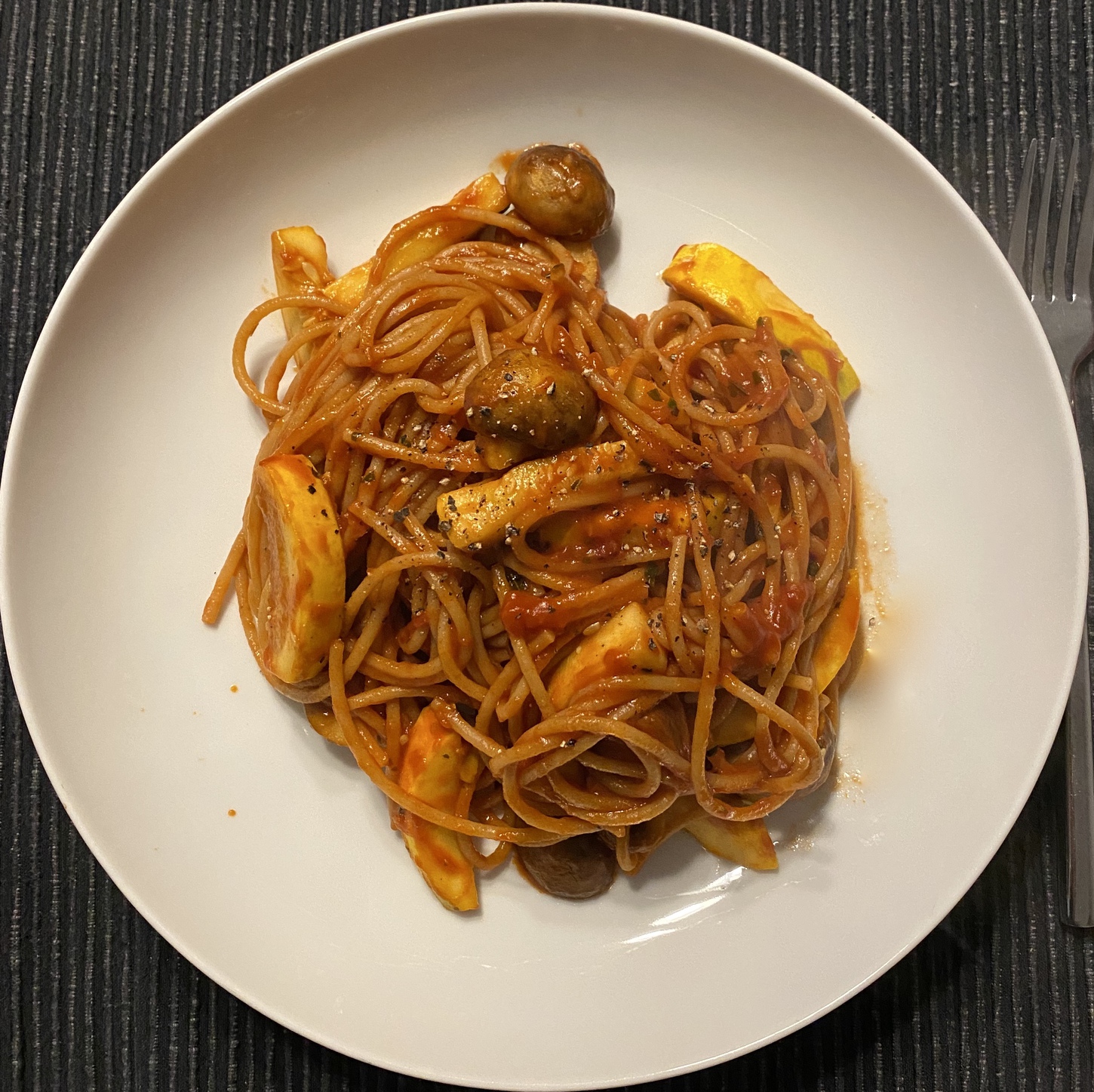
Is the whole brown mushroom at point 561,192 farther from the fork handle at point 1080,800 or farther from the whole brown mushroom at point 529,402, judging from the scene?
the fork handle at point 1080,800

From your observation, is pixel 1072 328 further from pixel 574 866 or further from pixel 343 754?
pixel 343 754

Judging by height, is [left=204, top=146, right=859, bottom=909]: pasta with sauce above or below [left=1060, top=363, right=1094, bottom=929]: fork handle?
above

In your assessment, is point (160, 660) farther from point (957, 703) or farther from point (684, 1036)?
point (957, 703)

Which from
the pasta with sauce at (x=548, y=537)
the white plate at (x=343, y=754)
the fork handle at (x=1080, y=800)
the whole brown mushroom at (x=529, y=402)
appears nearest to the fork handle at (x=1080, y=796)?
the fork handle at (x=1080, y=800)

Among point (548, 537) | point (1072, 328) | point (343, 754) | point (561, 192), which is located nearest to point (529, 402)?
point (548, 537)

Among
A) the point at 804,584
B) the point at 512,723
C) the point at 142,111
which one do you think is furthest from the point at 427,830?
the point at 142,111

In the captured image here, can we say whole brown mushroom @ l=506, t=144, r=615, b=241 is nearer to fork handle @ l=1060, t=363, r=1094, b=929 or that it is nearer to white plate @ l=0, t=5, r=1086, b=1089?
white plate @ l=0, t=5, r=1086, b=1089

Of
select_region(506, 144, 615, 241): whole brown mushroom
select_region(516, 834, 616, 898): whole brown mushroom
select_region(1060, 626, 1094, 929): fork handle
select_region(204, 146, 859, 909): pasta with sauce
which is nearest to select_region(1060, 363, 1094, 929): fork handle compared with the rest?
select_region(1060, 626, 1094, 929): fork handle
